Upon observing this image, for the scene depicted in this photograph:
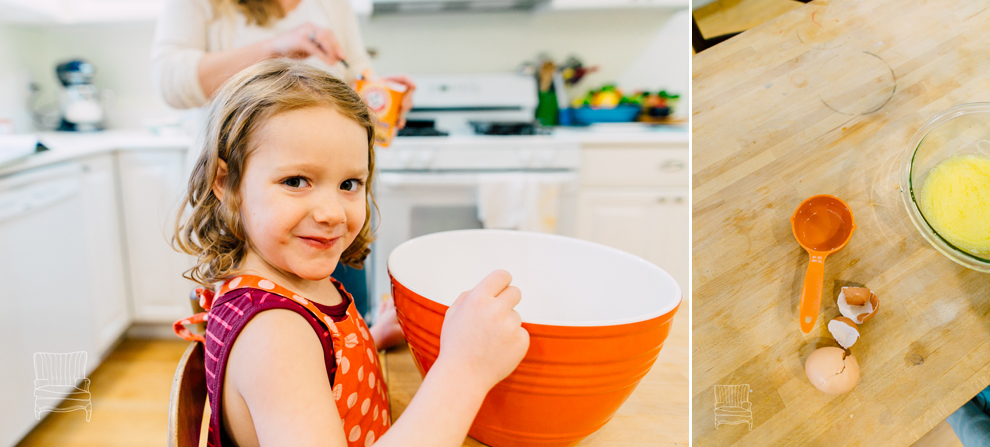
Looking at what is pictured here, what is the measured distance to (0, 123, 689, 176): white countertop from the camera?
1753mm

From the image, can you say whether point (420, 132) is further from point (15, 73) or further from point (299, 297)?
point (15, 73)

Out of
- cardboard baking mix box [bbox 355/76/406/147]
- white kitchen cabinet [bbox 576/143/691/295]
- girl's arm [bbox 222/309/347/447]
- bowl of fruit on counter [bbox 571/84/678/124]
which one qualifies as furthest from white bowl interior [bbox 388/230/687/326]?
bowl of fruit on counter [bbox 571/84/678/124]

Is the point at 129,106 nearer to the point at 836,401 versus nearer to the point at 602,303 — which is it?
the point at 602,303

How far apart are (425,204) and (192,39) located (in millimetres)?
986

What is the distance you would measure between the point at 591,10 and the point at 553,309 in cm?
206

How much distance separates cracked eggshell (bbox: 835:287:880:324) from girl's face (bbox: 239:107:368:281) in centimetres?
56

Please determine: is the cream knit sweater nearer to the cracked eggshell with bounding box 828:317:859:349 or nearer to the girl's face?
the girl's face

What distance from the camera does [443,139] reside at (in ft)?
6.06

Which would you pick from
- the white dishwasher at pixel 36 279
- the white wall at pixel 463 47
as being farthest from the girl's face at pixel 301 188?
the white wall at pixel 463 47

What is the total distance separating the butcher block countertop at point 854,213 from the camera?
585 mm

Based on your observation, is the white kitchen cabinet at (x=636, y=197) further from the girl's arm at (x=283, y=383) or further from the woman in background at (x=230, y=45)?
the girl's arm at (x=283, y=383)

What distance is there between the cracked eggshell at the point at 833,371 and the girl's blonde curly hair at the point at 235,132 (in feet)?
1.79

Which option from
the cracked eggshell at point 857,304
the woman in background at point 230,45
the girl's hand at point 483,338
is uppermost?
the woman in background at point 230,45

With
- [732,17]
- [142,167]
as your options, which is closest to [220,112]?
[732,17]
